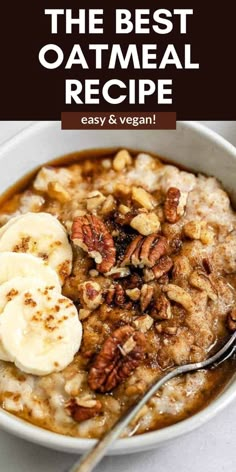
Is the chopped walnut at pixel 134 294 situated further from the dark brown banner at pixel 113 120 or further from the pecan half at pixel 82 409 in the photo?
the dark brown banner at pixel 113 120

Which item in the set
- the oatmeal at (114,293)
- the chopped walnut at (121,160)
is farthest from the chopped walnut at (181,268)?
the chopped walnut at (121,160)

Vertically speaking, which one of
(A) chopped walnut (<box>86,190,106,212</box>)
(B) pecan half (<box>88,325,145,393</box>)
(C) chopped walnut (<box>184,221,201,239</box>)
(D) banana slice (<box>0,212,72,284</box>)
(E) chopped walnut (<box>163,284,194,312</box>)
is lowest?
(B) pecan half (<box>88,325,145,393</box>)

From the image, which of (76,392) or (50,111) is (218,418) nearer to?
(76,392)

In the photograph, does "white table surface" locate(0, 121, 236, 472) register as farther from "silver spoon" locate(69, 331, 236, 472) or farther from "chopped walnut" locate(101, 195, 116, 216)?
"chopped walnut" locate(101, 195, 116, 216)

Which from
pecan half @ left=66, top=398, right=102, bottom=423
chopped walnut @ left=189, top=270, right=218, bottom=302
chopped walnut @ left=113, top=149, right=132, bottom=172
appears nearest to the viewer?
pecan half @ left=66, top=398, right=102, bottom=423

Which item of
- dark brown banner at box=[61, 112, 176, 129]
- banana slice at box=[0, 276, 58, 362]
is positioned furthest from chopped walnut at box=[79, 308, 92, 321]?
dark brown banner at box=[61, 112, 176, 129]

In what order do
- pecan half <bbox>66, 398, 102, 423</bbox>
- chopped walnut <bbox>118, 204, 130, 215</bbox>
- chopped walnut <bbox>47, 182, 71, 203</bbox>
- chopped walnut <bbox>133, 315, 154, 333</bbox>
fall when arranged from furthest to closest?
chopped walnut <bbox>47, 182, 71, 203</bbox>, chopped walnut <bbox>118, 204, 130, 215</bbox>, chopped walnut <bbox>133, 315, 154, 333</bbox>, pecan half <bbox>66, 398, 102, 423</bbox>
